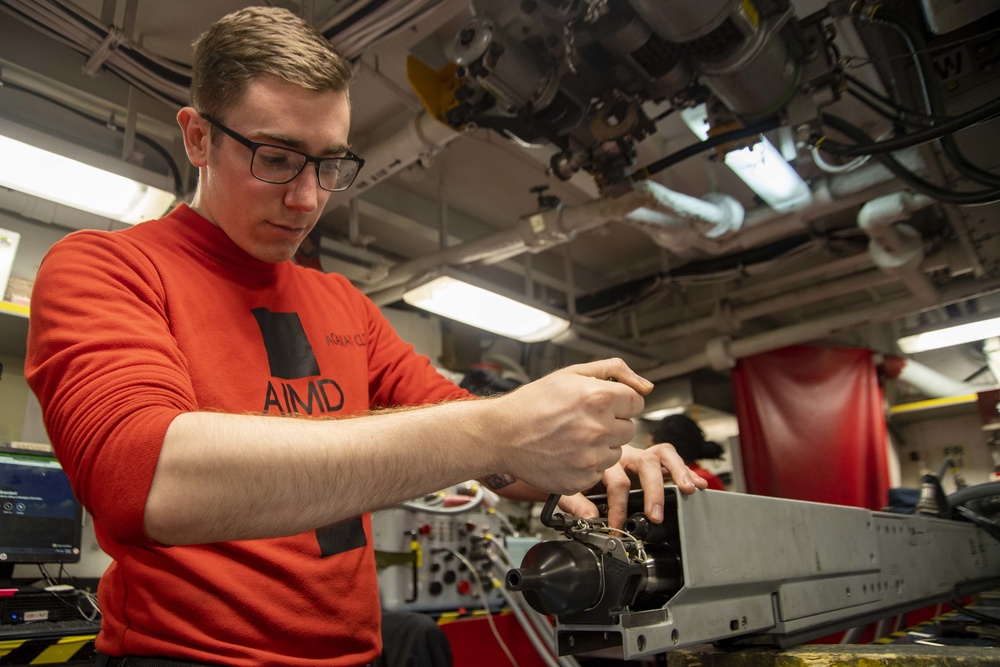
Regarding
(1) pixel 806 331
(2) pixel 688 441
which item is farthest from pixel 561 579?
(1) pixel 806 331

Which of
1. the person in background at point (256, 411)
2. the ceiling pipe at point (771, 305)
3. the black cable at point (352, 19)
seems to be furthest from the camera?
the ceiling pipe at point (771, 305)

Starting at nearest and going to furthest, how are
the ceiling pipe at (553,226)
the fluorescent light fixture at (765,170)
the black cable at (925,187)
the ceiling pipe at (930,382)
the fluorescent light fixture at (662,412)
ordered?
1. the black cable at (925,187)
2. the fluorescent light fixture at (765,170)
3. the ceiling pipe at (553,226)
4. the ceiling pipe at (930,382)
5. the fluorescent light fixture at (662,412)

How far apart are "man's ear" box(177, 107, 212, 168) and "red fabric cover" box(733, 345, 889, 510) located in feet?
14.8

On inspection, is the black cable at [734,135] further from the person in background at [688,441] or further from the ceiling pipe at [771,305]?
the ceiling pipe at [771,305]

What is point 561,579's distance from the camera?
0.68 metres

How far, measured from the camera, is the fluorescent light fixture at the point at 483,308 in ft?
10.9

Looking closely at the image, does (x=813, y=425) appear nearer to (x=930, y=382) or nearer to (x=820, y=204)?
(x=930, y=382)

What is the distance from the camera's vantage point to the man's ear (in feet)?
3.22

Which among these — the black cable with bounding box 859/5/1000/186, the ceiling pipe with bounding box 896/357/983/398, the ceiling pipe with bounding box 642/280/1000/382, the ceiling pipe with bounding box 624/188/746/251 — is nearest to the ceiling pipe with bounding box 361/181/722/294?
the ceiling pipe with bounding box 624/188/746/251

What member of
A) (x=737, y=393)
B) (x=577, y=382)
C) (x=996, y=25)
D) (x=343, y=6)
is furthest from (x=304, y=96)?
(x=737, y=393)

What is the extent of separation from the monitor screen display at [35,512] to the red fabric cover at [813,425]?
4128 mm

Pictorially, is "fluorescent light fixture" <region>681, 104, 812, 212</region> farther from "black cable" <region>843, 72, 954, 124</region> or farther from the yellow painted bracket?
the yellow painted bracket

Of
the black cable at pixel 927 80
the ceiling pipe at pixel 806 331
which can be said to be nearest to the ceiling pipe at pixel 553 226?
the black cable at pixel 927 80

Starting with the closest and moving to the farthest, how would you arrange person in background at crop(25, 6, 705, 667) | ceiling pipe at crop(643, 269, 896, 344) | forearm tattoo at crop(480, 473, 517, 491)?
person in background at crop(25, 6, 705, 667)
forearm tattoo at crop(480, 473, 517, 491)
ceiling pipe at crop(643, 269, 896, 344)
